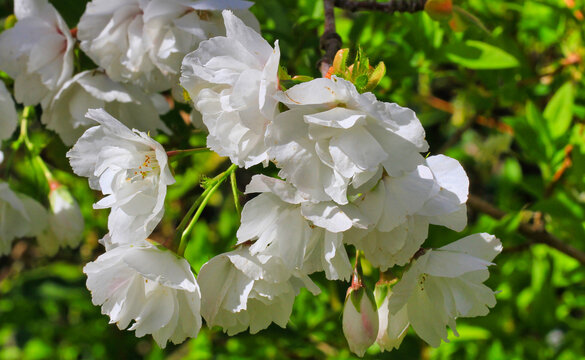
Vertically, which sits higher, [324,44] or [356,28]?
[324,44]

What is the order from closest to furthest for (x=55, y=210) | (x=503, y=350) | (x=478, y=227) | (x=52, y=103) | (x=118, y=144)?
(x=118, y=144)
(x=52, y=103)
(x=55, y=210)
(x=478, y=227)
(x=503, y=350)

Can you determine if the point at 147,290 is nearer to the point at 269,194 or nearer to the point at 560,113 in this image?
the point at 269,194

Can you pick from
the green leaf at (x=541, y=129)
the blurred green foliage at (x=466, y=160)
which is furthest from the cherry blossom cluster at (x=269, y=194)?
the green leaf at (x=541, y=129)

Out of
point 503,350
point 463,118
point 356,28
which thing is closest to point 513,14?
point 463,118

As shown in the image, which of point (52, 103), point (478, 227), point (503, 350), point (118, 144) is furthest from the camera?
point (503, 350)

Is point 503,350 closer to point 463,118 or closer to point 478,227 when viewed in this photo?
point 478,227

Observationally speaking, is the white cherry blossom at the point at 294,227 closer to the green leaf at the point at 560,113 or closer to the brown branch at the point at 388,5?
the brown branch at the point at 388,5
